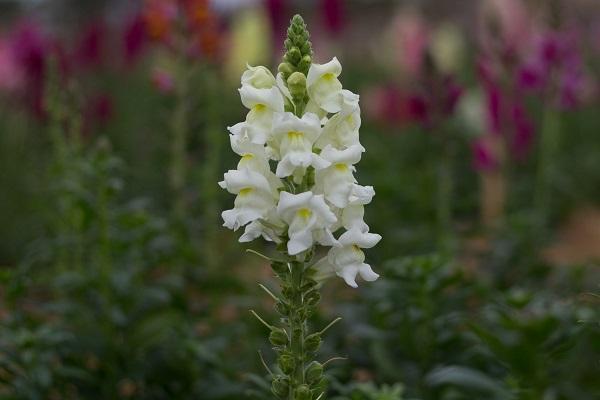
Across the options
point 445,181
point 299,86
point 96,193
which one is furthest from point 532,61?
point 299,86

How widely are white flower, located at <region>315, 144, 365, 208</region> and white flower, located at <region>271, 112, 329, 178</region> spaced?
5 centimetres

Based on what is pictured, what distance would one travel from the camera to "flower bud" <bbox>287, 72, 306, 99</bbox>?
6.77 ft

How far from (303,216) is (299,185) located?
109mm

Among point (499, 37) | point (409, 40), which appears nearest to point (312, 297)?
point (499, 37)

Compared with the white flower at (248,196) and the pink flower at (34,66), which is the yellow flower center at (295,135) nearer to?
the white flower at (248,196)

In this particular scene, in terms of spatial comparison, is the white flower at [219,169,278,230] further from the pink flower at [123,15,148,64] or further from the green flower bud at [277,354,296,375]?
the pink flower at [123,15,148,64]

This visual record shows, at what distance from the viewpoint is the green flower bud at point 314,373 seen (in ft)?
6.97

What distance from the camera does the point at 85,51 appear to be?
871cm

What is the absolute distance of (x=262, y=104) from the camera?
205cm

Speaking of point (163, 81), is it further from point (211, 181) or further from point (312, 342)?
point (312, 342)

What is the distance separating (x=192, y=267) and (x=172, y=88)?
1187mm

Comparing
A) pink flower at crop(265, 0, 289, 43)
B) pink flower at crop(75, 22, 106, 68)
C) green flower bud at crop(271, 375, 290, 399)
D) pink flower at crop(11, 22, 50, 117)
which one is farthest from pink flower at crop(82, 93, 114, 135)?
green flower bud at crop(271, 375, 290, 399)

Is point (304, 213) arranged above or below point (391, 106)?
below

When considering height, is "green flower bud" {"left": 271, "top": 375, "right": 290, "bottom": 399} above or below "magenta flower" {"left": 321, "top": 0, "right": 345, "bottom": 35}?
below
